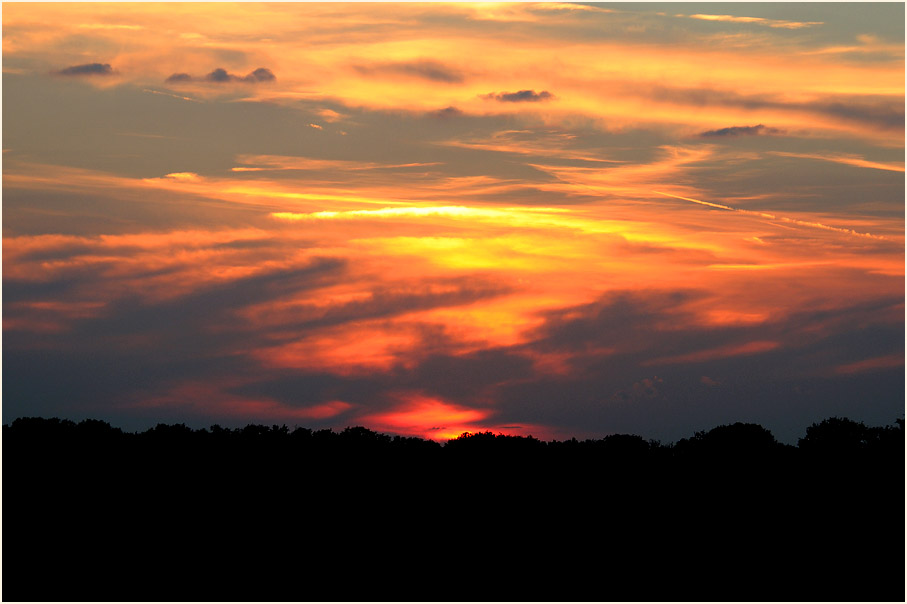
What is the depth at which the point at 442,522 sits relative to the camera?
8381cm

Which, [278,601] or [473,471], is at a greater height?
[473,471]

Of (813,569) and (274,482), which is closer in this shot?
(813,569)

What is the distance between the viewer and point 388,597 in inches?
2795

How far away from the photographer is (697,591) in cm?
6969

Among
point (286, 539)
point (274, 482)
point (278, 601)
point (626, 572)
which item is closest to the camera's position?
point (278, 601)

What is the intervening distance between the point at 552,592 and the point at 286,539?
66.0 ft

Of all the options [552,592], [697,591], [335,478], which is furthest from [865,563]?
[335,478]

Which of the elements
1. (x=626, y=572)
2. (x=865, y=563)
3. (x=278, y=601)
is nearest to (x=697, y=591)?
(x=626, y=572)

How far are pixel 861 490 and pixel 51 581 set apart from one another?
57089 millimetres

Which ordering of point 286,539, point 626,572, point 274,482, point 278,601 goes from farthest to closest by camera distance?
point 274,482 → point 286,539 → point 626,572 → point 278,601

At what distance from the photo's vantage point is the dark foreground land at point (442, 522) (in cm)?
7131

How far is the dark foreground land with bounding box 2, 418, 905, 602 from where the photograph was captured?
71312 millimetres

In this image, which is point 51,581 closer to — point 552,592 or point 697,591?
point 552,592

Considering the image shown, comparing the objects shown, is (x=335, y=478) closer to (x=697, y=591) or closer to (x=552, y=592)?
(x=552, y=592)
